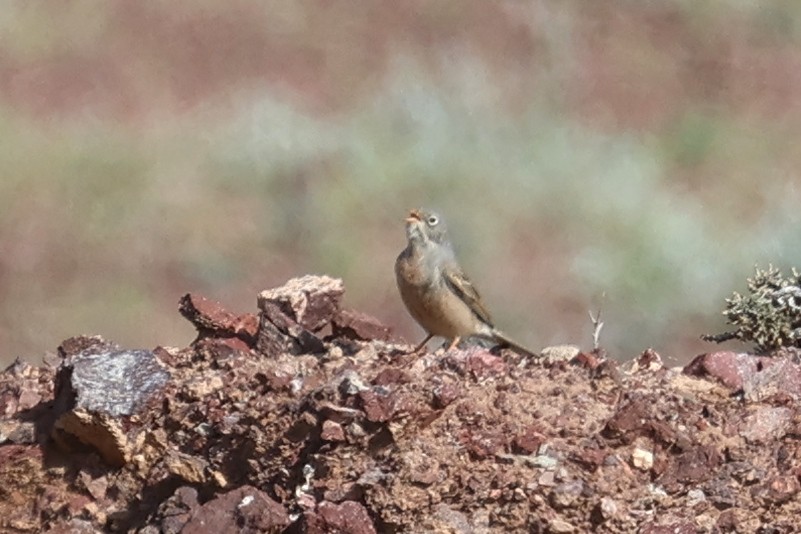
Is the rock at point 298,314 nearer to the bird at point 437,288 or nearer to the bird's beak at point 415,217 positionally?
the bird at point 437,288

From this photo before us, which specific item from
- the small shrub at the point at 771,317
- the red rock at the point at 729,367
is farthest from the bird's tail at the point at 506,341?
the red rock at the point at 729,367

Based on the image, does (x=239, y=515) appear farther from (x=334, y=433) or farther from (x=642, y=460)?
(x=642, y=460)

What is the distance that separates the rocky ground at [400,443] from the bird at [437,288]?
156cm

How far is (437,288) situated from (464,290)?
158 millimetres

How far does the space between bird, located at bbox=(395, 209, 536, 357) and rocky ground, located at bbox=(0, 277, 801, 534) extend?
1561 millimetres

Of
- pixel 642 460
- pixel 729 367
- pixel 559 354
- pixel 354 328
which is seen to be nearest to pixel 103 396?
pixel 354 328

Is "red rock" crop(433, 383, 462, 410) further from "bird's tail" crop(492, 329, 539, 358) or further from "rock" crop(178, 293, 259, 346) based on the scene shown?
"bird's tail" crop(492, 329, 539, 358)

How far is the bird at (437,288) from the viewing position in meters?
7.56

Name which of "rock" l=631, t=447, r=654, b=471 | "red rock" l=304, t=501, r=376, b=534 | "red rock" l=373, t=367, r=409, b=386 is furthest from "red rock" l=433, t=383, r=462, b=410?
"rock" l=631, t=447, r=654, b=471

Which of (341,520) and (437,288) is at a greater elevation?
(437,288)

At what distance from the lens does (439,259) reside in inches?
302

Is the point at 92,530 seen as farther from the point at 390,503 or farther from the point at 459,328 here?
the point at 459,328

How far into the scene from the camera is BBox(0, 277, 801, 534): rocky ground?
16.3ft

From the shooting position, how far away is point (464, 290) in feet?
25.1
